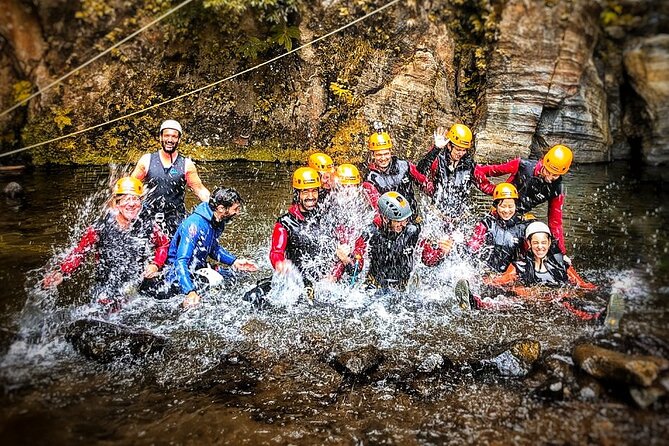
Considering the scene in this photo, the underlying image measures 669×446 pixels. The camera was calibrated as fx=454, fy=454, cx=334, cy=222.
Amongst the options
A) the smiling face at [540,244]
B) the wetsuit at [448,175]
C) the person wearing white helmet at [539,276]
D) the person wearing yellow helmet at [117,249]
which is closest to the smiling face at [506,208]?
the person wearing white helmet at [539,276]

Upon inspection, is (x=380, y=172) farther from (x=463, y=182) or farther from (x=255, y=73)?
(x=255, y=73)

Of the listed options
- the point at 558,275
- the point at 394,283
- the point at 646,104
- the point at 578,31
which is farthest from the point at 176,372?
the point at 646,104

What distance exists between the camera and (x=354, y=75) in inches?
546

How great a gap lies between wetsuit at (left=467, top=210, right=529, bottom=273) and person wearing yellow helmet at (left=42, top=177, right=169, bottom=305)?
15.9 feet

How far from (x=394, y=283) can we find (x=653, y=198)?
7855mm

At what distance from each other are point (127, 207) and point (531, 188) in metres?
6.25

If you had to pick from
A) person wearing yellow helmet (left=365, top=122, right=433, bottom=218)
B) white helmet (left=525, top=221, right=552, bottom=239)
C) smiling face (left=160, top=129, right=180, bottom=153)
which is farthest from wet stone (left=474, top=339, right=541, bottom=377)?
smiling face (left=160, top=129, right=180, bottom=153)

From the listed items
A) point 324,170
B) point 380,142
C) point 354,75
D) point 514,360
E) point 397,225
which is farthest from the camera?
point 354,75

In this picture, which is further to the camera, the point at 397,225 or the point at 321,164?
the point at 321,164

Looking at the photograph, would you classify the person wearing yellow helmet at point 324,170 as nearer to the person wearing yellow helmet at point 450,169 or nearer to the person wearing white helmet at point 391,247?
the person wearing white helmet at point 391,247

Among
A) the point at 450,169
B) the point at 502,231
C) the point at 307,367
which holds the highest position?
the point at 450,169

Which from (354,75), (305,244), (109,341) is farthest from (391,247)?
(354,75)

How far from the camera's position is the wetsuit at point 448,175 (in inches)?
311

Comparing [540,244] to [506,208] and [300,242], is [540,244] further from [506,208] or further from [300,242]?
[300,242]
